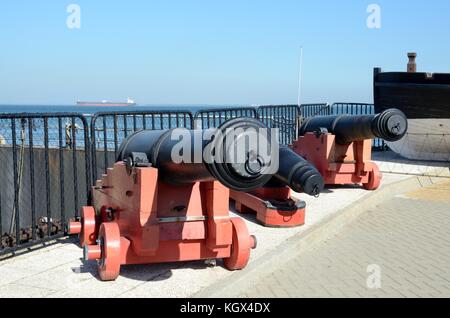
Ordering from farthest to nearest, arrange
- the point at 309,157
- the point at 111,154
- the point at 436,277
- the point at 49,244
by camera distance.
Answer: the point at 111,154, the point at 309,157, the point at 49,244, the point at 436,277

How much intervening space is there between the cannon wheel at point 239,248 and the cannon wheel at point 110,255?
87 centimetres

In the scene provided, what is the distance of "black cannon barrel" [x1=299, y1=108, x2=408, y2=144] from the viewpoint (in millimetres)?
7531

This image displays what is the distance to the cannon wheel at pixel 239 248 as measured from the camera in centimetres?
439

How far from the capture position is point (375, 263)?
5.12 m

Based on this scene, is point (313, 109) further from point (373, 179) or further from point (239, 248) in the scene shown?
point (239, 248)

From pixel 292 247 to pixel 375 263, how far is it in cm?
74

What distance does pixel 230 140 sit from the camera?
312cm

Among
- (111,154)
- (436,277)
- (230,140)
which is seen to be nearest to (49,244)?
(230,140)

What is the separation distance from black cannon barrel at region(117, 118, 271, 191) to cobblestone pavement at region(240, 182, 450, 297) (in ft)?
3.45

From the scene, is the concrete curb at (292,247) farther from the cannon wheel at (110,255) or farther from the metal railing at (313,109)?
the metal railing at (313,109)

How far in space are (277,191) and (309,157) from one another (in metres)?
2.58

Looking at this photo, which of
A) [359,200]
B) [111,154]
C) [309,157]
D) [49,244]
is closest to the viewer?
[49,244]
